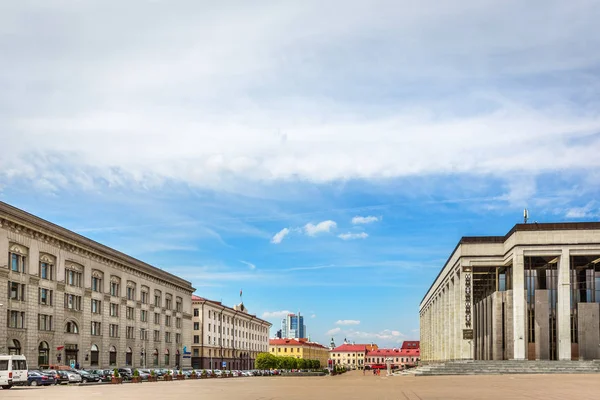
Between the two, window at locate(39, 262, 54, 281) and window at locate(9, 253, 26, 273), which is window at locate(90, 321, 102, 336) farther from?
window at locate(9, 253, 26, 273)

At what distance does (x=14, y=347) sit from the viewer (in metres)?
64.4

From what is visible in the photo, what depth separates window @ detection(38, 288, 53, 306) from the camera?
69062 mm

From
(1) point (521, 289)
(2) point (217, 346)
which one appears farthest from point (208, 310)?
(1) point (521, 289)

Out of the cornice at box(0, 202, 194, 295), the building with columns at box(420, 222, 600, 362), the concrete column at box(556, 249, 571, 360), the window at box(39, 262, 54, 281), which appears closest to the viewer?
the cornice at box(0, 202, 194, 295)

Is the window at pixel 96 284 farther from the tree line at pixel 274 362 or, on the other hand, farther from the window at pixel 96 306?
the tree line at pixel 274 362

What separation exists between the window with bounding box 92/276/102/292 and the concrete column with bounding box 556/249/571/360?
1912 inches

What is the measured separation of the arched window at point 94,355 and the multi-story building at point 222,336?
45.1 metres

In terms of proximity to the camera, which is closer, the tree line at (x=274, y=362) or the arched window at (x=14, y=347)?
the arched window at (x=14, y=347)

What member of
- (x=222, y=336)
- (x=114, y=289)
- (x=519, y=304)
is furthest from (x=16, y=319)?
(x=222, y=336)

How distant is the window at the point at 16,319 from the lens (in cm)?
6354

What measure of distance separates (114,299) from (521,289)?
4655cm

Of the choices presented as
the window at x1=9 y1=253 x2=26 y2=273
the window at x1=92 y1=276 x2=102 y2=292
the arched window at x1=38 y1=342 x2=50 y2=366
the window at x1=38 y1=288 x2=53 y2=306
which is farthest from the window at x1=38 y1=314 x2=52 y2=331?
the window at x1=92 y1=276 x2=102 y2=292

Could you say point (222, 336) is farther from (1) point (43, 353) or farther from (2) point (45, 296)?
(2) point (45, 296)

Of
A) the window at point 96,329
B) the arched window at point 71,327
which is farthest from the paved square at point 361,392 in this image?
the window at point 96,329
